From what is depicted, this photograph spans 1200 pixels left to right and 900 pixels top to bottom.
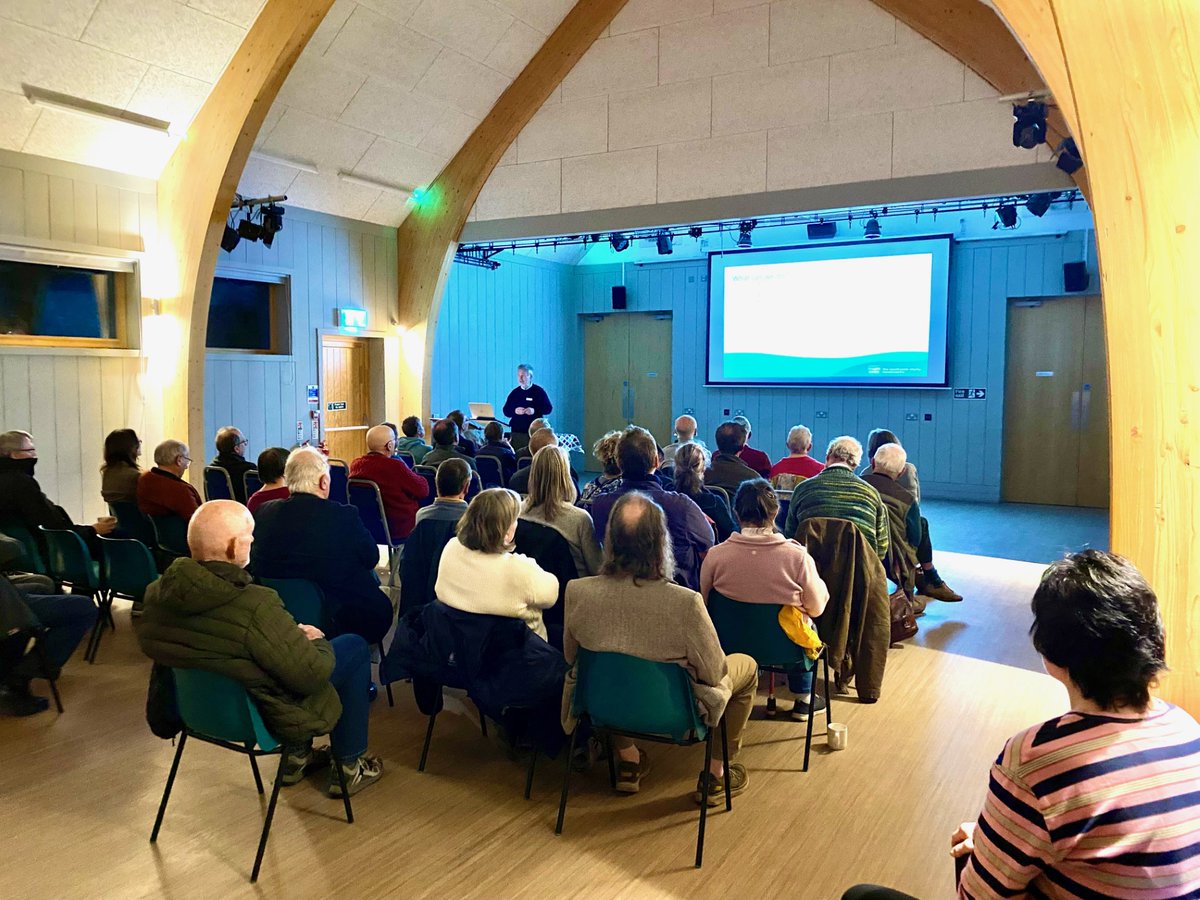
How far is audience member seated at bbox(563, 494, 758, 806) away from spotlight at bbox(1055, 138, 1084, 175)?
4800 mm

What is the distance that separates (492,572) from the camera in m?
3.01

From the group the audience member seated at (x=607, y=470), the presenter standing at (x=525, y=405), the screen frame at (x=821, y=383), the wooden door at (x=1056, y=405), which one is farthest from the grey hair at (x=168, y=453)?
the wooden door at (x=1056, y=405)

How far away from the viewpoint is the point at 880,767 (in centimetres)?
341

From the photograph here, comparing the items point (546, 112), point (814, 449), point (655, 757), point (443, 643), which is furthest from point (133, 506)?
point (814, 449)

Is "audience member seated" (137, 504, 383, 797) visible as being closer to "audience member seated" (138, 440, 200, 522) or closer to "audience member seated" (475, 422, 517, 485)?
"audience member seated" (138, 440, 200, 522)

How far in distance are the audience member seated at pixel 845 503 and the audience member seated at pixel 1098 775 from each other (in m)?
2.49

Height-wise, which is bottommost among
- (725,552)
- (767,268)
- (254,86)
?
(725,552)

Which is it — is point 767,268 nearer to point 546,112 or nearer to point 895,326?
point 895,326

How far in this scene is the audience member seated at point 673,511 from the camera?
381 centimetres

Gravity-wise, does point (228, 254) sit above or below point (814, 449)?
above

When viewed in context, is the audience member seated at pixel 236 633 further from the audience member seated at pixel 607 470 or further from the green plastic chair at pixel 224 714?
the audience member seated at pixel 607 470

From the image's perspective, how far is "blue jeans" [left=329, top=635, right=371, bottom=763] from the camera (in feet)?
10.0

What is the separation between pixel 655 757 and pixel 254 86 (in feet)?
19.1

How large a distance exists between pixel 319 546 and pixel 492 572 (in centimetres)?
100
